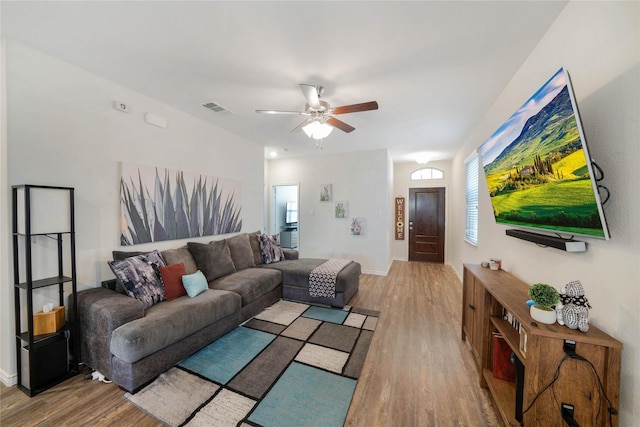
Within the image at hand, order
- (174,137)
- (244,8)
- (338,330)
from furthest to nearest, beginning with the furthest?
(174,137) → (338,330) → (244,8)

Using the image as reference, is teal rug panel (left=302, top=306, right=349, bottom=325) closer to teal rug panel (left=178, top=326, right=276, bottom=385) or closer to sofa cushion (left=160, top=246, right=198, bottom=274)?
teal rug panel (left=178, top=326, right=276, bottom=385)

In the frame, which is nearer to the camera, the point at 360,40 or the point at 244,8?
the point at 244,8

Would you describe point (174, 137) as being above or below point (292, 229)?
above

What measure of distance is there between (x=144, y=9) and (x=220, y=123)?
2071 millimetres

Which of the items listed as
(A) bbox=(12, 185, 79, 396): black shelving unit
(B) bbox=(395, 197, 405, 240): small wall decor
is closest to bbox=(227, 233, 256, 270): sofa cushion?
(A) bbox=(12, 185, 79, 396): black shelving unit

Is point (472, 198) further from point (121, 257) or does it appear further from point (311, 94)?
point (121, 257)

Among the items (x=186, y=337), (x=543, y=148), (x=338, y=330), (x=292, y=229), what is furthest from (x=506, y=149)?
(x=292, y=229)

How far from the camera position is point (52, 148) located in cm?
205

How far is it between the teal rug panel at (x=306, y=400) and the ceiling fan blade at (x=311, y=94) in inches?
98.2

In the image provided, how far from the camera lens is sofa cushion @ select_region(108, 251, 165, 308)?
7.13 ft

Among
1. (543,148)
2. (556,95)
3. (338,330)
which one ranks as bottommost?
(338,330)

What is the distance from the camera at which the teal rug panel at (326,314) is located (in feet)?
9.80

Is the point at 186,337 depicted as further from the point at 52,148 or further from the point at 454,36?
the point at 454,36

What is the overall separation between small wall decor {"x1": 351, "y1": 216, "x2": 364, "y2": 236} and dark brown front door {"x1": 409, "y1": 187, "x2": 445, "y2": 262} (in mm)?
2007
